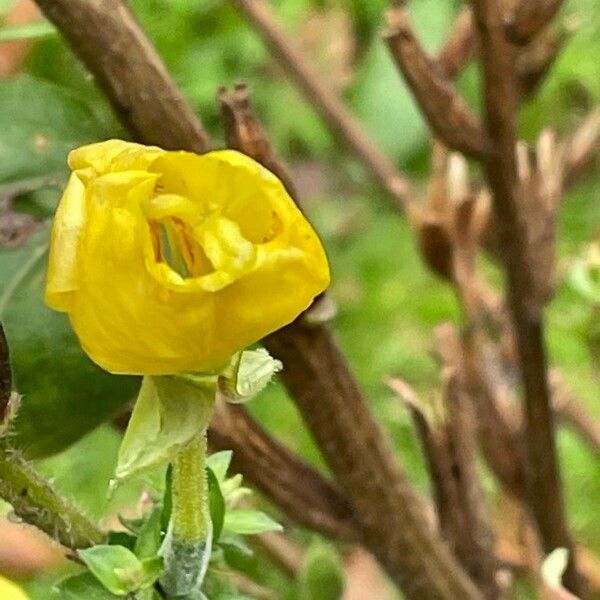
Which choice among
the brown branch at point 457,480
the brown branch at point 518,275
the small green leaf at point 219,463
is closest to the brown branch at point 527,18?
the brown branch at point 518,275

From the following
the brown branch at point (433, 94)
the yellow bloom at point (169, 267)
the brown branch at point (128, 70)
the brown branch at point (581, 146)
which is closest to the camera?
the yellow bloom at point (169, 267)

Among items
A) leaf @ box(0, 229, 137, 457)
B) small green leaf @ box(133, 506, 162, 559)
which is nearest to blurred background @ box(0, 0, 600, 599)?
leaf @ box(0, 229, 137, 457)


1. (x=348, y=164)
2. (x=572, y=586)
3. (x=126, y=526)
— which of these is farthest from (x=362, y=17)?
(x=126, y=526)

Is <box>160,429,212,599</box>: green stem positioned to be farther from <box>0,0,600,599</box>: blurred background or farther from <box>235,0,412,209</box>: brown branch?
<box>235,0,412,209</box>: brown branch

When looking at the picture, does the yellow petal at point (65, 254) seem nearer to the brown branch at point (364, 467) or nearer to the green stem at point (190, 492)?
the green stem at point (190, 492)

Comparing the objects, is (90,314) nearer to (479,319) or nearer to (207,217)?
(207,217)

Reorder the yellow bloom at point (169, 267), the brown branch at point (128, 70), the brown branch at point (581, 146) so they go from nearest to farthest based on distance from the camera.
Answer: the yellow bloom at point (169, 267) < the brown branch at point (128, 70) < the brown branch at point (581, 146)

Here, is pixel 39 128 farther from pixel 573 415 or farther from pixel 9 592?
pixel 573 415
